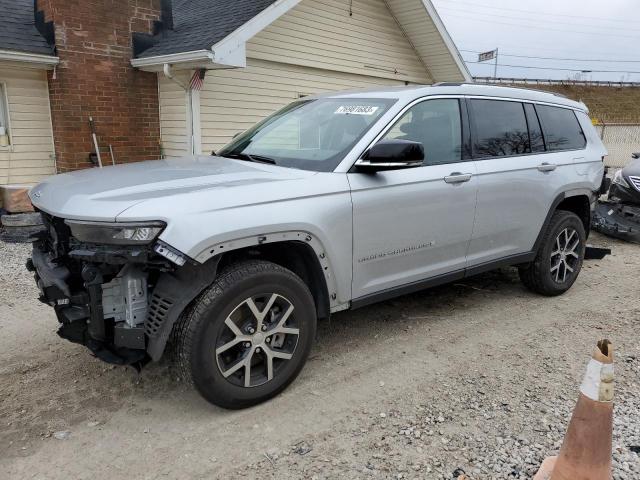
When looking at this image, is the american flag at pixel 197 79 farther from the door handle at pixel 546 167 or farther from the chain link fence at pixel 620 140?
the chain link fence at pixel 620 140

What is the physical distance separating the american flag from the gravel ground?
490cm

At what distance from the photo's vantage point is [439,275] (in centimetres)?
414

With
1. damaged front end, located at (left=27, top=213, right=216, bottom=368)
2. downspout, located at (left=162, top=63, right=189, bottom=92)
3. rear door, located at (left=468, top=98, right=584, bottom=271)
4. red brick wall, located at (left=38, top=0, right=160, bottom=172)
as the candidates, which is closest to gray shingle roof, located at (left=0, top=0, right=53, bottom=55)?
red brick wall, located at (left=38, top=0, right=160, bottom=172)

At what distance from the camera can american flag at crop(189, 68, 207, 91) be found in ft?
27.7

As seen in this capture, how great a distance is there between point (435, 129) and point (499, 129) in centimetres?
77

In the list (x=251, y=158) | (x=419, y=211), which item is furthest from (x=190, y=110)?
(x=419, y=211)

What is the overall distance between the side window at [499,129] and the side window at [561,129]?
0.31m

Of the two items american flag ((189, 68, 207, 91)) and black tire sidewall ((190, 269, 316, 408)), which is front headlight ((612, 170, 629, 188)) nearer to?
american flag ((189, 68, 207, 91))

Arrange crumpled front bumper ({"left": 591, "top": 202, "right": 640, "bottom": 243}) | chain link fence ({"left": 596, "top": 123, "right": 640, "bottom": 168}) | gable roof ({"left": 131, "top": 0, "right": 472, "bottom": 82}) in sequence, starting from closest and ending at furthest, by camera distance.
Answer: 1. gable roof ({"left": 131, "top": 0, "right": 472, "bottom": 82})
2. crumpled front bumper ({"left": 591, "top": 202, "right": 640, "bottom": 243})
3. chain link fence ({"left": 596, "top": 123, "right": 640, "bottom": 168})

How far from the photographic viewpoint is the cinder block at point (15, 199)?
7668mm

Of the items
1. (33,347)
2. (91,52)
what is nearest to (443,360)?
(33,347)

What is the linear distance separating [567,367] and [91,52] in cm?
813

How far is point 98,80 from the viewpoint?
28.2 feet

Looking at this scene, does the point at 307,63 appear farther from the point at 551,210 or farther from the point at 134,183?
the point at 134,183
